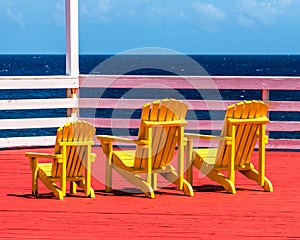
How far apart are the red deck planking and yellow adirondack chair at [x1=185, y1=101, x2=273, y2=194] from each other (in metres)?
0.13

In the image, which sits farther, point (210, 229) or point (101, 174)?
point (101, 174)

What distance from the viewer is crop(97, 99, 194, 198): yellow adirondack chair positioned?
22.0 ft

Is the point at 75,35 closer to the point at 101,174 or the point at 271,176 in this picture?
the point at 101,174

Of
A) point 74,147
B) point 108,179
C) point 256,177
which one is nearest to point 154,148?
point 108,179

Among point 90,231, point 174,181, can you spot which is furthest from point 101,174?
point 90,231

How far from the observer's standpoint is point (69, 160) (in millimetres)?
6680

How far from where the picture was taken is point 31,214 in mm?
6020

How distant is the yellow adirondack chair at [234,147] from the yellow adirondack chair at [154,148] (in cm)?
21

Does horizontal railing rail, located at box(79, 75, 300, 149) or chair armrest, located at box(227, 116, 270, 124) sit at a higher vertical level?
horizontal railing rail, located at box(79, 75, 300, 149)

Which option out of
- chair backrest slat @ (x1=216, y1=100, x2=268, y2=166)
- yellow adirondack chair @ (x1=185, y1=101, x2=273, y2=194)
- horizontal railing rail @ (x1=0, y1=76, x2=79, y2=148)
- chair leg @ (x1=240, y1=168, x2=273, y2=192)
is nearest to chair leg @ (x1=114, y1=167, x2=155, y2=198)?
yellow adirondack chair @ (x1=185, y1=101, x2=273, y2=194)

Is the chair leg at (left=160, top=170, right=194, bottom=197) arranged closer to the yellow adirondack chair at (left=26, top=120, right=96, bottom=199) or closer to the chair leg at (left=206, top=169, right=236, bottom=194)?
the chair leg at (left=206, top=169, right=236, bottom=194)

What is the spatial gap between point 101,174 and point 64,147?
142 centimetres

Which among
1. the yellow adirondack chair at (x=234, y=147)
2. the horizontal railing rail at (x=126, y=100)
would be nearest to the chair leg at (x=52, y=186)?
the yellow adirondack chair at (x=234, y=147)

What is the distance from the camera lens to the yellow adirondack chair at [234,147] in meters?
6.88
